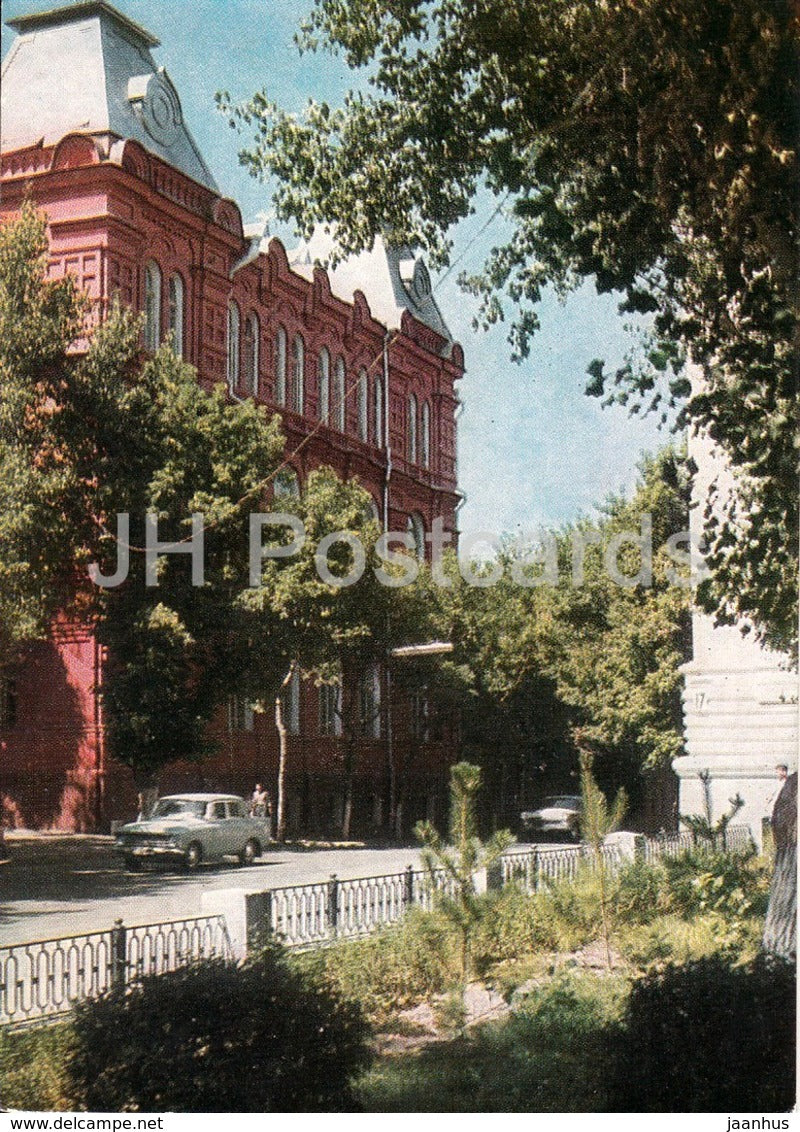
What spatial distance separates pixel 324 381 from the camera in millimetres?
7965

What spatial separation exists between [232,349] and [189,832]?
2825mm

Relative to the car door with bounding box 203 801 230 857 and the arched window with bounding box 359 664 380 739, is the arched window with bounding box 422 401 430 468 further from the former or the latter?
the car door with bounding box 203 801 230 857

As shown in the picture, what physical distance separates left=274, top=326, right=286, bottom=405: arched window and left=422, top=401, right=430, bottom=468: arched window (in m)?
0.85

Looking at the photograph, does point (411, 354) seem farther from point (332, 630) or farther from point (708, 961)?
point (708, 961)

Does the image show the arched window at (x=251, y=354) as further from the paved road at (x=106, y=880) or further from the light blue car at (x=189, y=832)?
the paved road at (x=106, y=880)

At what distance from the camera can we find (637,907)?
7.46 metres

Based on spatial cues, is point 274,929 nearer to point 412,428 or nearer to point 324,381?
point 412,428

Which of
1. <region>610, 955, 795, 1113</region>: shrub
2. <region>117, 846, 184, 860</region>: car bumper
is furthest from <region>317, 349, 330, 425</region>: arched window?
<region>610, 955, 795, 1113</region>: shrub

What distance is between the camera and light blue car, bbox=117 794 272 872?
704 centimetres

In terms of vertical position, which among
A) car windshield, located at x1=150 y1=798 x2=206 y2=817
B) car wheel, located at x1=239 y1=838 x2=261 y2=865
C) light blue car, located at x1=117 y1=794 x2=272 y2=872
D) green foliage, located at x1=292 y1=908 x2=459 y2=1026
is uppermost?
car windshield, located at x1=150 y1=798 x2=206 y2=817

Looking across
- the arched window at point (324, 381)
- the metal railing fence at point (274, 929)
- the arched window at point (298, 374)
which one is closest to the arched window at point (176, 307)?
the arched window at point (298, 374)

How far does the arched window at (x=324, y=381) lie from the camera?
309 inches

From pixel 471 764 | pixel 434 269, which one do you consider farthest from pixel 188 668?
pixel 434 269

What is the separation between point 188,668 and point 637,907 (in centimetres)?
289
